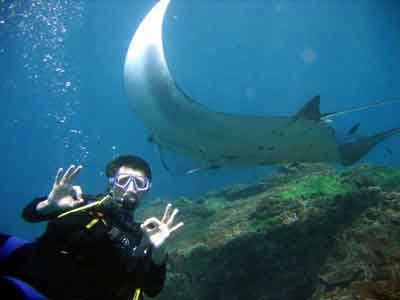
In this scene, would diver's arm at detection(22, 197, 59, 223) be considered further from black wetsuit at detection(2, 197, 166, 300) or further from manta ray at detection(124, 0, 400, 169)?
manta ray at detection(124, 0, 400, 169)

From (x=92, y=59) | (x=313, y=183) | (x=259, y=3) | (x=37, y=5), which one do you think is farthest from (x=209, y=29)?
(x=313, y=183)

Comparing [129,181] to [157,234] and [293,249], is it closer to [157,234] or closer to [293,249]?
[157,234]

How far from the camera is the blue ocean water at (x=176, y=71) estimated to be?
3022cm

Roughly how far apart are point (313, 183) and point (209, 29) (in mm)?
48171

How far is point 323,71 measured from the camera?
88.9 meters

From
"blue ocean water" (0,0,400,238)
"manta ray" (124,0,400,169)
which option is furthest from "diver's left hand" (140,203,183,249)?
"blue ocean water" (0,0,400,238)

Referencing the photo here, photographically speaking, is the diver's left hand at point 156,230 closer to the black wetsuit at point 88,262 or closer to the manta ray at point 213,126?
the black wetsuit at point 88,262

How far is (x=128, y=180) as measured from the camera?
3031 millimetres

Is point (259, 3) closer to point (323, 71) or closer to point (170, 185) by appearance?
point (170, 185)

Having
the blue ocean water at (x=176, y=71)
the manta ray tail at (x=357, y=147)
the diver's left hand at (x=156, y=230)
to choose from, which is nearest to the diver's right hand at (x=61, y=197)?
the diver's left hand at (x=156, y=230)

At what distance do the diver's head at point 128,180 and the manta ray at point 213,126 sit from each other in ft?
4.24

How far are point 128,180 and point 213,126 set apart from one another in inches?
72.4

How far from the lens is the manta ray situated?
4.15 metres

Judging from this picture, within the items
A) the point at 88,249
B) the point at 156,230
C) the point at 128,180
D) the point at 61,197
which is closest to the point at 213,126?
the point at 128,180
